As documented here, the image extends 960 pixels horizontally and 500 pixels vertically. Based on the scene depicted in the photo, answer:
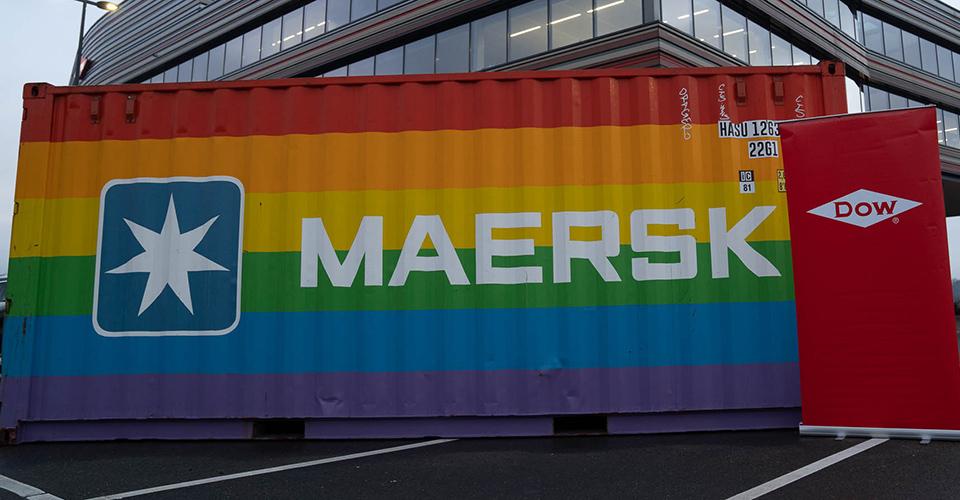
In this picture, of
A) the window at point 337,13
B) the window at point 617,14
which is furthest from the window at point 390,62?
the window at point 617,14

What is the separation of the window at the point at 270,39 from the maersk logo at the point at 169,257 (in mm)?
19489

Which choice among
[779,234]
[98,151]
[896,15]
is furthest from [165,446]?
[896,15]

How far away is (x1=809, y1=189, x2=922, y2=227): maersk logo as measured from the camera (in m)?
4.55

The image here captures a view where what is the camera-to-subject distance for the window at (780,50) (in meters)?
17.5

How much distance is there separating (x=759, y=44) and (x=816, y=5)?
4.83 metres

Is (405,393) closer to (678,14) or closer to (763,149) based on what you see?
(763,149)

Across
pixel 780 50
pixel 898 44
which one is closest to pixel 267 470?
pixel 780 50

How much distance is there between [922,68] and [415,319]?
31.0m

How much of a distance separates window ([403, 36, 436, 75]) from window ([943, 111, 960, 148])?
24.3 meters

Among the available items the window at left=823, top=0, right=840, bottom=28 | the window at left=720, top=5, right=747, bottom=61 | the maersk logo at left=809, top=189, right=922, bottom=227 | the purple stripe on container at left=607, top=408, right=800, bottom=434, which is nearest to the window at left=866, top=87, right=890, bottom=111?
the window at left=823, top=0, right=840, bottom=28

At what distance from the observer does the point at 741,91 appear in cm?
512

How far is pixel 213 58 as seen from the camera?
25.0m

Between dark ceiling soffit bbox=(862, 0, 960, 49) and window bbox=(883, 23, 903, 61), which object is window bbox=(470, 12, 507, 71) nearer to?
dark ceiling soffit bbox=(862, 0, 960, 49)

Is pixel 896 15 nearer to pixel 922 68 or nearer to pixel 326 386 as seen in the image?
pixel 922 68
